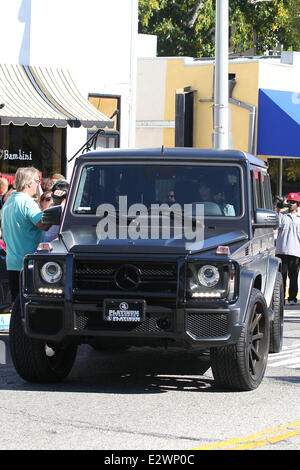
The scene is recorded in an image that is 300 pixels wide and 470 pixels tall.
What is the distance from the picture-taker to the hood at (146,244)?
7.36 m

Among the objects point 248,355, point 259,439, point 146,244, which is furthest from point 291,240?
point 259,439

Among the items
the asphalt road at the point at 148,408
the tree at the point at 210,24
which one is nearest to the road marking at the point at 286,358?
the asphalt road at the point at 148,408

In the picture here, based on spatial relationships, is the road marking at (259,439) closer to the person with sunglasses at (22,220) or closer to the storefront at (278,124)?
the person with sunglasses at (22,220)

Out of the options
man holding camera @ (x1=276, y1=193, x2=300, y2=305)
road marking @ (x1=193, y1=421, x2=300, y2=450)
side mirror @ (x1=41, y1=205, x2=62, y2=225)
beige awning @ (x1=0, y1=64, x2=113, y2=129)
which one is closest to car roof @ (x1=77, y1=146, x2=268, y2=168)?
side mirror @ (x1=41, y1=205, x2=62, y2=225)

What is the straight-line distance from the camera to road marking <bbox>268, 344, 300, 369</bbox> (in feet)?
30.1

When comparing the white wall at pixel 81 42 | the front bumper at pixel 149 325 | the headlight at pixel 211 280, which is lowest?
the front bumper at pixel 149 325

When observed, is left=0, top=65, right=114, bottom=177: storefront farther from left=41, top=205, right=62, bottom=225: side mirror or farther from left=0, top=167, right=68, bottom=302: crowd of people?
left=41, top=205, right=62, bottom=225: side mirror

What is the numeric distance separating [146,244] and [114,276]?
0.37 meters

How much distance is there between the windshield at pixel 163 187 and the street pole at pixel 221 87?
7373mm

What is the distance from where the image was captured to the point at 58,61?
757 inches

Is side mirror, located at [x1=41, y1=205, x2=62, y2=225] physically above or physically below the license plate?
above

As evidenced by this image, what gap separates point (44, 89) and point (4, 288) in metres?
8.38

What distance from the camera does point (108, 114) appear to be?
20.5 meters

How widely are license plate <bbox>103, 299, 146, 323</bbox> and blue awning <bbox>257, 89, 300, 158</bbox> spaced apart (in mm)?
17717
